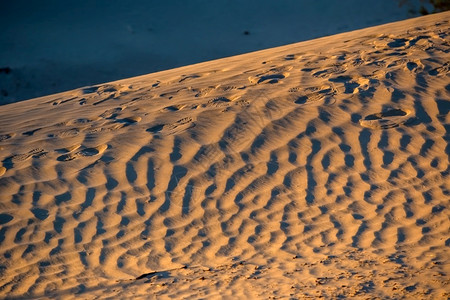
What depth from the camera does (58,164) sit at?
5.29 meters

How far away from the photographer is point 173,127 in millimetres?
5629

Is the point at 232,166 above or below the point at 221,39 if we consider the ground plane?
below

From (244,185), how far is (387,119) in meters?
1.77

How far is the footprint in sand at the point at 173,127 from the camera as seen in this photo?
557 cm

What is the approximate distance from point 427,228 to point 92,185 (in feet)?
10.4

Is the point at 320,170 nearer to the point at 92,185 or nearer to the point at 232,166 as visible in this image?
the point at 232,166

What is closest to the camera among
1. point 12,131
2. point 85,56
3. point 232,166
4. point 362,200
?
point 362,200

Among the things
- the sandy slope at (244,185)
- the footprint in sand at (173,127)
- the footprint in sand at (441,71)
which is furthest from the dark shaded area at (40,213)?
the footprint in sand at (441,71)

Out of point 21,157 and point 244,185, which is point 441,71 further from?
point 21,157

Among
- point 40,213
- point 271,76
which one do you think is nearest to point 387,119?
point 271,76

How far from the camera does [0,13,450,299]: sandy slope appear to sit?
423cm

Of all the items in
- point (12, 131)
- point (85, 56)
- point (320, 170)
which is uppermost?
point (85, 56)

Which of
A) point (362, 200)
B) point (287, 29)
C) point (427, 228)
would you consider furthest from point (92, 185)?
point (287, 29)

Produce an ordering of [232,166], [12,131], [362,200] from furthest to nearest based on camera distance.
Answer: [12,131], [232,166], [362,200]
